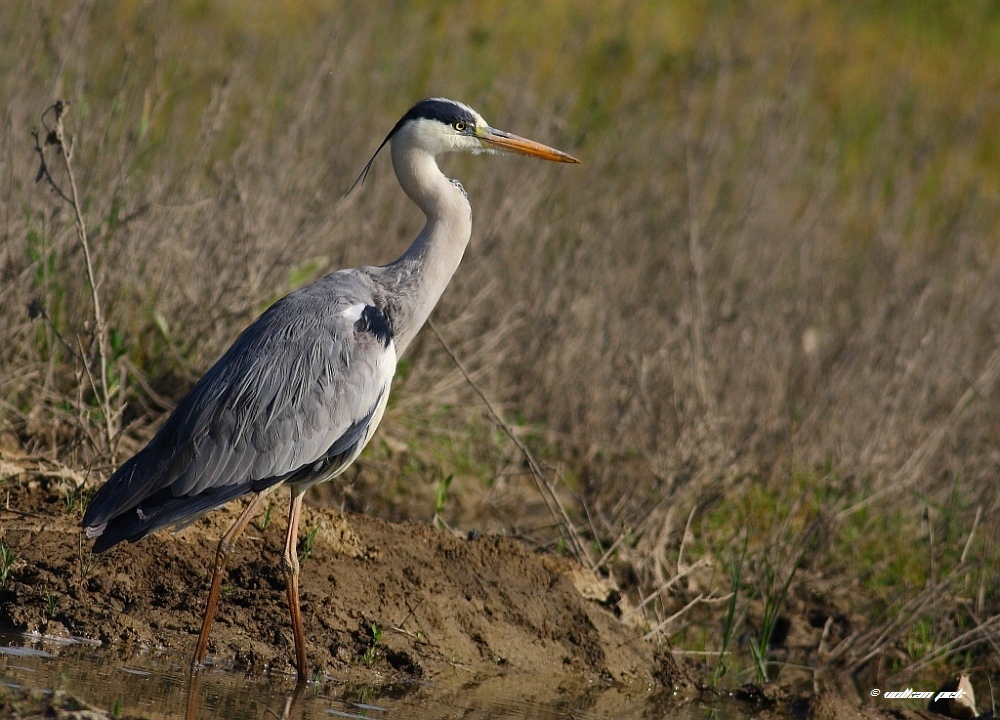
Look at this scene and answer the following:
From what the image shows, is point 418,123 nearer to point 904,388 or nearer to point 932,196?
point 904,388

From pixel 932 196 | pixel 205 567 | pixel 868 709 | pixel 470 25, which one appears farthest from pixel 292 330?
pixel 932 196

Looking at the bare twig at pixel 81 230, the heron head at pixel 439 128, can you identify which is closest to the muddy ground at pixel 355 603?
the bare twig at pixel 81 230

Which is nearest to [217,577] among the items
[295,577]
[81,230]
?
[295,577]

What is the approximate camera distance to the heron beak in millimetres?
5293

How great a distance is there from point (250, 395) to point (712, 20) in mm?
4891

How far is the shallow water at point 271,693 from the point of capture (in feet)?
12.3

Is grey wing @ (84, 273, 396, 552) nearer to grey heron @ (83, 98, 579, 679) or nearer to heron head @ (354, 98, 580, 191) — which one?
grey heron @ (83, 98, 579, 679)

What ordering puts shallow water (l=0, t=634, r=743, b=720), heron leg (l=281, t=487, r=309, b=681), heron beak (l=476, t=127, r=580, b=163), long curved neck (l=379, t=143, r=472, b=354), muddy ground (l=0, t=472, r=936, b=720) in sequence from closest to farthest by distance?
1. shallow water (l=0, t=634, r=743, b=720)
2. heron leg (l=281, t=487, r=309, b=681)
3. muddy ground (l=0, t=472, r=936, b=720)
4. long curved neck (l=379, t=143, r=472, b=354)
5. heron beak (l=476, t=127, r=580, b=163)

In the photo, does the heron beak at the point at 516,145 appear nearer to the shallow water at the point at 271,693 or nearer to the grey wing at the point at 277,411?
the grey wing at the point at 277,411

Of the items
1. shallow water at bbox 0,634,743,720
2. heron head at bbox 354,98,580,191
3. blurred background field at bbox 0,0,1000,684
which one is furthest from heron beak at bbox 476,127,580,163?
shallow water at bbox 0,634,743,720

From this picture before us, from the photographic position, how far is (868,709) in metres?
4.95

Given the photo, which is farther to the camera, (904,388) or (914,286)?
(914,286)

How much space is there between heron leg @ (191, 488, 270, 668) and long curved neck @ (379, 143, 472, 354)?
0.92m

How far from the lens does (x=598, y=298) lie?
7516 millimetres
